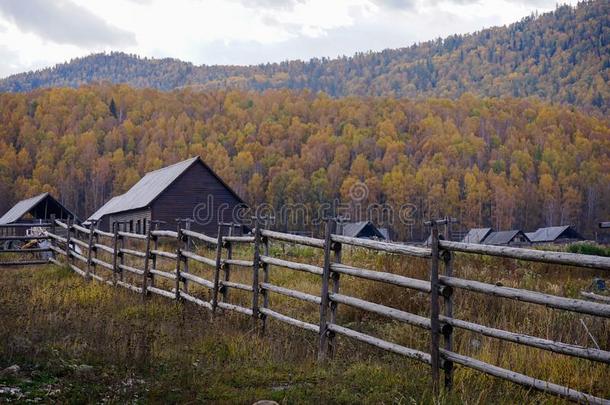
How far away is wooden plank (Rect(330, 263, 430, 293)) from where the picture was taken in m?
6.09

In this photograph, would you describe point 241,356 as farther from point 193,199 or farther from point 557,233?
point 557,233

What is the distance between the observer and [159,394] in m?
5.36

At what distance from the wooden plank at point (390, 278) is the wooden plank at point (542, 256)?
520 millimetres

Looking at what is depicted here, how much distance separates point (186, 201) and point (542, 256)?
39053mm

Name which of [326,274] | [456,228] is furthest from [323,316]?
[456,228]

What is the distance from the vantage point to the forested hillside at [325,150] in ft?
340

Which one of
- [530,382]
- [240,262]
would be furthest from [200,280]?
[530,382]

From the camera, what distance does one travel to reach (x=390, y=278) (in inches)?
259

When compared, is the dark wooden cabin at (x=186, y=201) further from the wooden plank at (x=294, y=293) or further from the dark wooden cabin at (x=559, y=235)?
the dark wooden cabin at (x=559, y=235)

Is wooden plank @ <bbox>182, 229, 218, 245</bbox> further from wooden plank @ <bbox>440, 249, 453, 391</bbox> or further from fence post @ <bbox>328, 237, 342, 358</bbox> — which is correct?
wooden plank @ <bbox>440, 249, 453, 391</bbox>

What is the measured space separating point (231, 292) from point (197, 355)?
500 centimetres

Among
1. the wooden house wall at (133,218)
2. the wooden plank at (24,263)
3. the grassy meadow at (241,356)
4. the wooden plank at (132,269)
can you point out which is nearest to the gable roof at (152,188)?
the wooden house wall at (133,218)

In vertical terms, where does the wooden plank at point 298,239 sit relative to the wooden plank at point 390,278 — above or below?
above

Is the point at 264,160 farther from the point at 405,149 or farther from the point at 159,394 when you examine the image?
the point at 159,394
